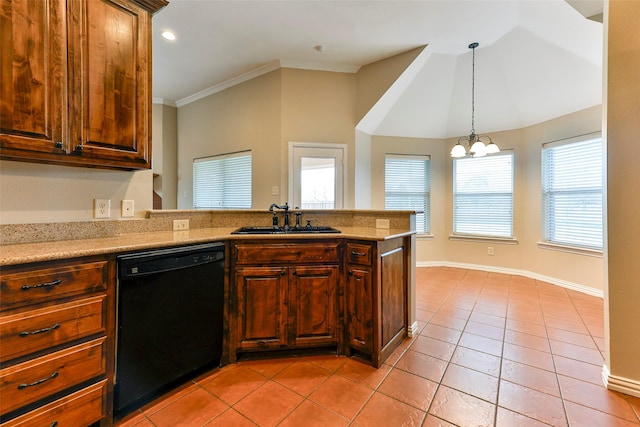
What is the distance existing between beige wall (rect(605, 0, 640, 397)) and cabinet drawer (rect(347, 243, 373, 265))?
4.78 ft

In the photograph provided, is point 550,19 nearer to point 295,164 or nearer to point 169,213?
point 295,164

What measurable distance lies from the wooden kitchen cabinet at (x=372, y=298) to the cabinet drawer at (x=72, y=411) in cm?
143

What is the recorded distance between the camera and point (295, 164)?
3.77 m

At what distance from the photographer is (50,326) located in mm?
1153

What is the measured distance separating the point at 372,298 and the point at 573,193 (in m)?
3.70

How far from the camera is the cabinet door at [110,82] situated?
142 cm

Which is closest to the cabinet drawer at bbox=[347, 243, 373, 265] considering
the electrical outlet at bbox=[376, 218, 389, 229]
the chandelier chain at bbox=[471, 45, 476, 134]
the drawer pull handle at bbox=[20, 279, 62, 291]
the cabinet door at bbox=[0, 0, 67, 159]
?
the electrical outlet at bbox=[376, 218, 389, 229]

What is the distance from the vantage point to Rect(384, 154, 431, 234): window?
4738mm

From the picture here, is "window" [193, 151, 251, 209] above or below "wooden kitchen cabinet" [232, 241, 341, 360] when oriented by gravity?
above

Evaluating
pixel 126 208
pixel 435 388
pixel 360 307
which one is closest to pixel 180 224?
pixel 126 208

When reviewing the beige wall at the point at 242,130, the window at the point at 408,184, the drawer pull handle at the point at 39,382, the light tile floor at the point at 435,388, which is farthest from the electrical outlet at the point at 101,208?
the window at the point at 408,184

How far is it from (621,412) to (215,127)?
5.19 m

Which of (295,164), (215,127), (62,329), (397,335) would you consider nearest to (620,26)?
(397,335)

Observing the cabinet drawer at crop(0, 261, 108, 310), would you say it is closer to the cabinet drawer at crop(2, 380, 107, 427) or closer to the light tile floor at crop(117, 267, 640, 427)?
the cabinet drawer at crop(2, 380, 107, 427)
